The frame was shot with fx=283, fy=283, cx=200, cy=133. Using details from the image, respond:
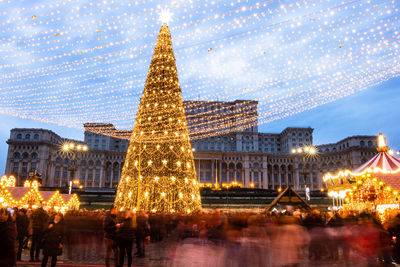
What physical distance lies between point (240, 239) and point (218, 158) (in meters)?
75.6

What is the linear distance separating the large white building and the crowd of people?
65.4 meters

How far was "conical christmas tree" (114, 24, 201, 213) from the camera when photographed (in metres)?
13.8

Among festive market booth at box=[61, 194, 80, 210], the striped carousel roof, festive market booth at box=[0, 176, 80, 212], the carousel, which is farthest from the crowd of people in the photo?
festive market booth at box=[61, 194, 80, 210]

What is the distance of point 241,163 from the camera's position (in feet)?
284

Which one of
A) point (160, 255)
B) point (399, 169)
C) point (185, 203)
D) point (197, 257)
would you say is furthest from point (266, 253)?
point (399, 169)

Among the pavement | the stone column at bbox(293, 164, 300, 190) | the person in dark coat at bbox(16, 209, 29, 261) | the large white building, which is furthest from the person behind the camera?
the stone column at bbox(293, 164, 300, 190)

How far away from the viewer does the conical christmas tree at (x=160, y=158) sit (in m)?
13.8

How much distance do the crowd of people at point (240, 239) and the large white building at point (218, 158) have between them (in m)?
65.4

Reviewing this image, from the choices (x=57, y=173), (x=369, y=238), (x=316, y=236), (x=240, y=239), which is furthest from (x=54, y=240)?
(x=57, y=173)

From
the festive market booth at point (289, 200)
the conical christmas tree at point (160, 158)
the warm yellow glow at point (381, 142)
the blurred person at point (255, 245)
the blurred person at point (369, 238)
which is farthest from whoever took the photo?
the warm yellow glow at point (381, 142)

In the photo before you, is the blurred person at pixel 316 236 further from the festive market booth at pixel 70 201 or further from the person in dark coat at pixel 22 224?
the festive market booth at pixel 70 201

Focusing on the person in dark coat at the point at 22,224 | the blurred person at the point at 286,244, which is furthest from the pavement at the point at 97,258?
the blurred person at the point at 286,244

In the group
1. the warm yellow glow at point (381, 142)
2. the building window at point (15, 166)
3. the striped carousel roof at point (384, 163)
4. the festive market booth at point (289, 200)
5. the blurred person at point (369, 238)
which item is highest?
the building window at point (15, 166)

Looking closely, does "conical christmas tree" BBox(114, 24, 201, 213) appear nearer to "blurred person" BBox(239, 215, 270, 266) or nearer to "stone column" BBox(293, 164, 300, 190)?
"blurred person" BBox(239, 215, 270, 266)
